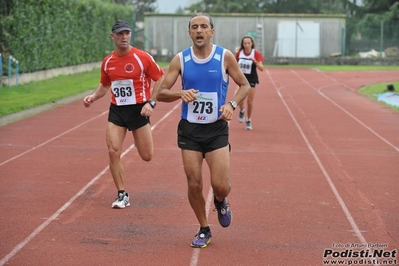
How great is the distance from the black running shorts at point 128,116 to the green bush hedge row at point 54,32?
17360 mm

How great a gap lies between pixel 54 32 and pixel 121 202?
2385 cm

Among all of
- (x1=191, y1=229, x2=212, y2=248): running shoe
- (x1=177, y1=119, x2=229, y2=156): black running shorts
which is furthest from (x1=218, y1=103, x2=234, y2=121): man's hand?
(x1=191, y1=229, x2=212, y2=248): running shoe

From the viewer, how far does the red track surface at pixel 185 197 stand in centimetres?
689

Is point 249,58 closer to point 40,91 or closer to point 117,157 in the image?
point 117,157

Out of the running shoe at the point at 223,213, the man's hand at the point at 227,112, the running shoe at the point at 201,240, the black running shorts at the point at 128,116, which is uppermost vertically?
the man's hand at the point at 227,112

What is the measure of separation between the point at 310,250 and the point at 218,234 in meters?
1.03

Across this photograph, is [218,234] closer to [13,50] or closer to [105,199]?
[105,199]

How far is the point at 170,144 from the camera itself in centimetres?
1406

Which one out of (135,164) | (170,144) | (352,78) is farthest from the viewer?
(352,78)

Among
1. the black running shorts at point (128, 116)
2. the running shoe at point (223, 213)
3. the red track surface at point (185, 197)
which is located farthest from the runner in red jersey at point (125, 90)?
the running shoe at point (223, 213)

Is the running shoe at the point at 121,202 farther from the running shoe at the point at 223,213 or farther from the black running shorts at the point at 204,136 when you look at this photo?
the black running shorts at the point at 204,136

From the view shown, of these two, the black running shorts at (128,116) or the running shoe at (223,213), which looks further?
the black running shorts at (128,116)

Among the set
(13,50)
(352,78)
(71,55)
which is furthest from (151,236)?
(352,78)

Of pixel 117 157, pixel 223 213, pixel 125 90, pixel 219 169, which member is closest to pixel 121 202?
pixel 117 157
